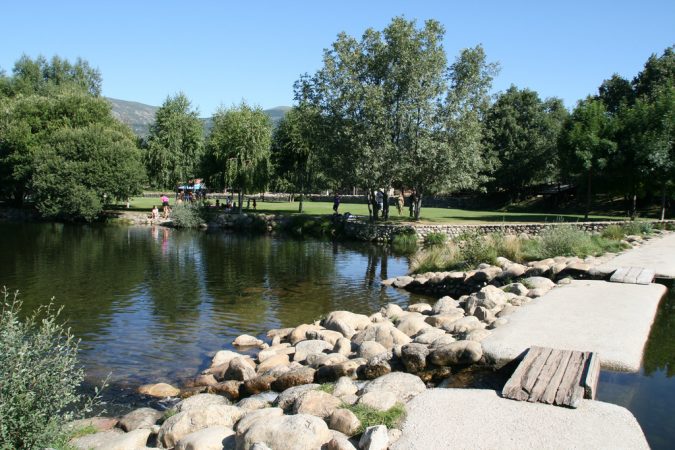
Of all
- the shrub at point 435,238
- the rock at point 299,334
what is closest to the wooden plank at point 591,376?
the rock at point 299,334

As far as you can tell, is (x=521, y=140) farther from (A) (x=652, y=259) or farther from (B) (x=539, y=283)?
(B) (x=539, y=283)

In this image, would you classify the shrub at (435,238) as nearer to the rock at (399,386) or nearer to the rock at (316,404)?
the rock at (399,386)

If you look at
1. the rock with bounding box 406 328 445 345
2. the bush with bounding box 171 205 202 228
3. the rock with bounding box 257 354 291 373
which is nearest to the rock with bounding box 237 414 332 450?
the rock with bounding box 257 354 291 373

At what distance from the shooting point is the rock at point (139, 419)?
7727 millimetres

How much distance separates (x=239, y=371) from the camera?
9.84 m

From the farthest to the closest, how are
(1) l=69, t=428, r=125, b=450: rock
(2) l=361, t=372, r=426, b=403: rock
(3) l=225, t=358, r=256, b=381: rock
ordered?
(3) l=225, t=358, r=256, b=381: rock
(2) l=361, t=372, r=426, b=403: rock
(1) l=69, t=428, r=125, b=450: rock

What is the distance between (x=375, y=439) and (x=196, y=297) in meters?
12.7

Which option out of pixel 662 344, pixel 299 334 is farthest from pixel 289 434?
pixel 662 344

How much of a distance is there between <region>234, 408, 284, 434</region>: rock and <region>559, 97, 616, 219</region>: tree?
113ft

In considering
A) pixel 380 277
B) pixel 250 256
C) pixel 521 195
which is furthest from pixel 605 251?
pixel 521 195

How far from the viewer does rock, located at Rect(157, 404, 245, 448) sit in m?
6.97

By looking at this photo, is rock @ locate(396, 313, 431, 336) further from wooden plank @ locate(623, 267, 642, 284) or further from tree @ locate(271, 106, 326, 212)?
tree @ locate(271, 106, 326, 212)

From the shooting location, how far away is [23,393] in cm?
529

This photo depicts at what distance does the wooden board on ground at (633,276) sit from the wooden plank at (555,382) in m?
7.36
